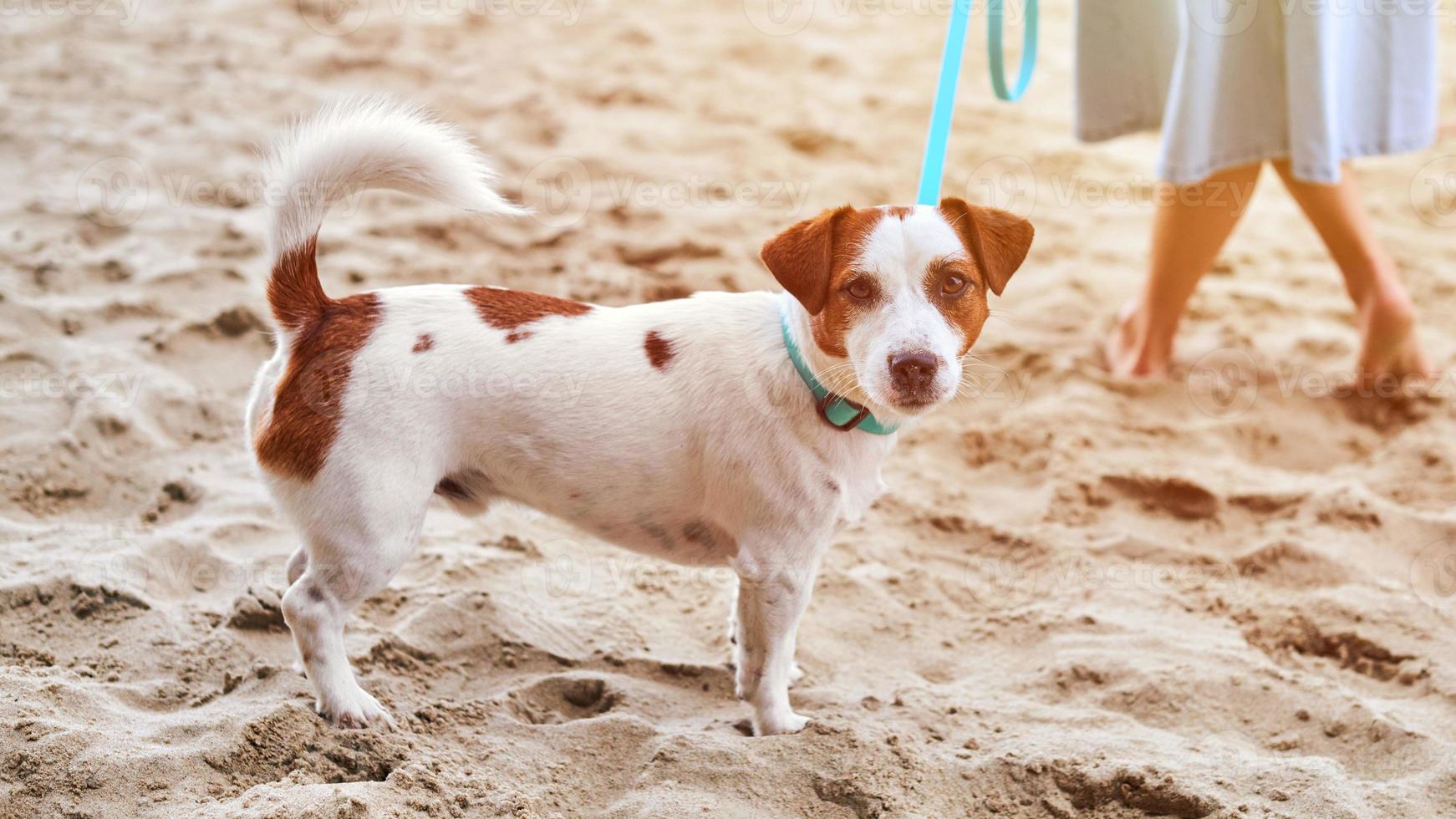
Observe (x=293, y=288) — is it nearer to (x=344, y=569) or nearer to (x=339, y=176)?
(x=339, y=176)

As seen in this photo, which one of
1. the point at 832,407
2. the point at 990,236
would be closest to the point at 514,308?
the point at 832,407

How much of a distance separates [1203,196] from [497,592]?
2.56 meters

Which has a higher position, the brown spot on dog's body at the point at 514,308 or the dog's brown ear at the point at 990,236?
the dog's brown ear at the point at 990,236

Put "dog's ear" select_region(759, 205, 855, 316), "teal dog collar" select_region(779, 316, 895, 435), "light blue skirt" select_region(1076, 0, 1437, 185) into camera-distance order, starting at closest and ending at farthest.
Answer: "dog's ear" select_region(759, 205, 855, 316) < "teal dog collar" select_region(779, 316, 895, 435) < "light blue skirt" select_region(1076, 0, 1437, 185)

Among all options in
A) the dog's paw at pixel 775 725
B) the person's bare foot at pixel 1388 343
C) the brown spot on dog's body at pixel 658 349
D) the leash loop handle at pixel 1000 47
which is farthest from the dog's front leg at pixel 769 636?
the person's bare foot at pixel 1388 343

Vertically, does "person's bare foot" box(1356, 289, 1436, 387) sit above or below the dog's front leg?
above

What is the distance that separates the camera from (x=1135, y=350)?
4172mm

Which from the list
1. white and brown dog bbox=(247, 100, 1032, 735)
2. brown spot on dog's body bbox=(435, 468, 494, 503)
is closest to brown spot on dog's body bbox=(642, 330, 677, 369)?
white and brown dog bbox=(247, 100, 1032, 735)

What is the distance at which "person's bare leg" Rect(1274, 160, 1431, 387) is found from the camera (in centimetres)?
390

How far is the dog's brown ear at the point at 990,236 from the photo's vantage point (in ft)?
7.38

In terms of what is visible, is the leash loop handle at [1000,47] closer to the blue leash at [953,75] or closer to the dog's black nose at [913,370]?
the blue leash at [953,75]

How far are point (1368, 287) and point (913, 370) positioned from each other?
265 centimetres

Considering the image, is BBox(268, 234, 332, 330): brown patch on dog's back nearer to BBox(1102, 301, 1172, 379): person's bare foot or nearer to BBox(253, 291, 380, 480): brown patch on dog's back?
BBox(253, 291, 380, 480): brown patch on dog's back

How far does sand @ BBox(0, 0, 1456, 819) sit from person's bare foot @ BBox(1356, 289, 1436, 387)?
0.40 feet
